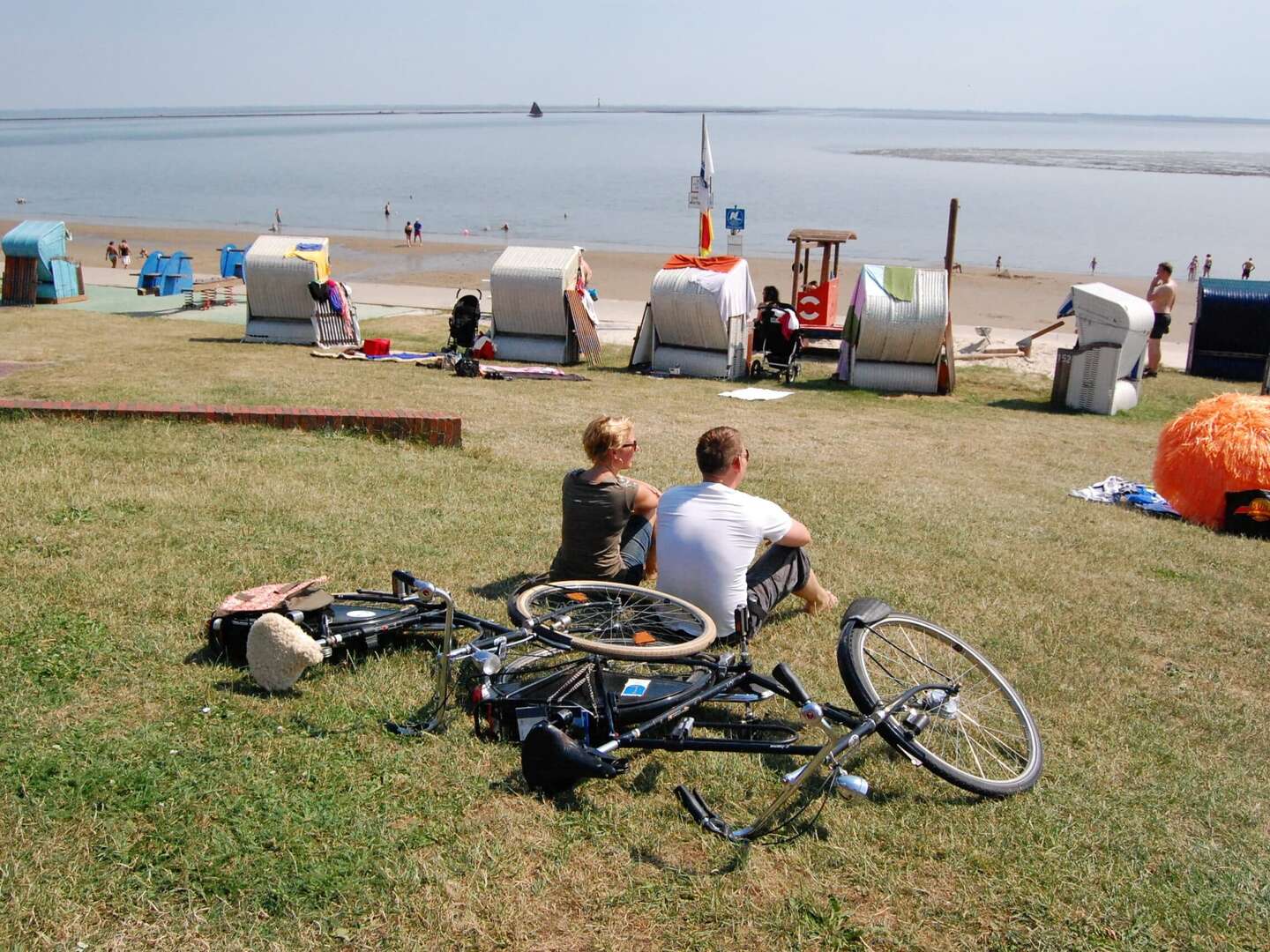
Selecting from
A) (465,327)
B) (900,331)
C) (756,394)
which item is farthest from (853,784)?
(465,327)

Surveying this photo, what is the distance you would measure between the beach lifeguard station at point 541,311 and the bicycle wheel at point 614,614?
11.8 meters

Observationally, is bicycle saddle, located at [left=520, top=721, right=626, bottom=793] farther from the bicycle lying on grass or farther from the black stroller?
the black stroller

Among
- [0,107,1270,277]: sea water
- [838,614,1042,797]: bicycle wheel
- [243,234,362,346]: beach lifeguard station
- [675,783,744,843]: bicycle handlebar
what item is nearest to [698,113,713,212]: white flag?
[243,234,362,346]: beach lifeguard station

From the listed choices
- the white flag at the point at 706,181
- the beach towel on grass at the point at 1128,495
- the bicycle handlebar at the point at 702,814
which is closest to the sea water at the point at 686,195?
the white flag at the point at 706,181

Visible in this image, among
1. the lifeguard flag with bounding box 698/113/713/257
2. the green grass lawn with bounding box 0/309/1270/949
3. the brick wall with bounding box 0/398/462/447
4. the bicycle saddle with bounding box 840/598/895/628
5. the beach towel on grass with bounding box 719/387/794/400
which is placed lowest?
the beach towel on grass with bounding box 719/387/794/400

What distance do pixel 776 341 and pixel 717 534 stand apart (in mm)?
11306

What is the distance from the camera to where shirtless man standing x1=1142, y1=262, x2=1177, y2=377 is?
682 inches

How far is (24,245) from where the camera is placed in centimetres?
1950

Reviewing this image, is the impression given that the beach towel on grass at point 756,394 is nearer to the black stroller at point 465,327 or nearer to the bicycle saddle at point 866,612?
the black stroller at point 465,327

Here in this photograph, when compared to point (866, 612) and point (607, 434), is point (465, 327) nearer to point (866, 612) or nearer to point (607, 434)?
point (607, 434)

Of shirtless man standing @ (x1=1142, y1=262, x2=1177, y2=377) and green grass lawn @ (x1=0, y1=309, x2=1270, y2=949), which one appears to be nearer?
green grass lawn @ (x1=0, y1=309, x2=1270, y2=949)

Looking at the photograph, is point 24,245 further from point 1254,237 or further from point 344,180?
point 344,180

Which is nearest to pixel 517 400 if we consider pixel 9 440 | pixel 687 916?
pixel 9 440

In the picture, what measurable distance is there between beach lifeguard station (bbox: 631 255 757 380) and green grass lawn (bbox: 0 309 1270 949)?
701 centimetres
